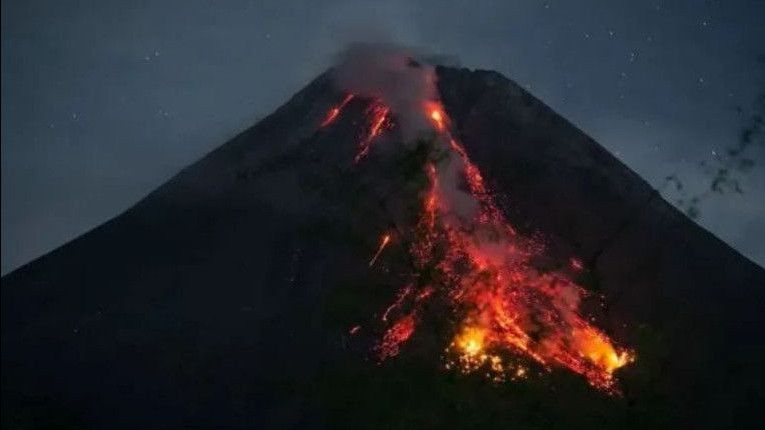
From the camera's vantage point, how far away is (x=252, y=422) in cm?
1977

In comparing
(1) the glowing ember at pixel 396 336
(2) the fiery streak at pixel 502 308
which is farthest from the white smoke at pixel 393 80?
(1) the glowing ember at pixel 396 336

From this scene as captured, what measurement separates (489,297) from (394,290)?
9.24ft

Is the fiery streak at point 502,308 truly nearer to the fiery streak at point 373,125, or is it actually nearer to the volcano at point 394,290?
the volcano at point 394,290

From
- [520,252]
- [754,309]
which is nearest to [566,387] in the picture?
[520,252]

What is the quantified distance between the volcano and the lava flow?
97 millimetres

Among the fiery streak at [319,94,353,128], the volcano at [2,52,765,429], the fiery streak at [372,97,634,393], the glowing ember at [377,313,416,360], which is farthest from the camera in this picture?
the fiery streak at [319,94,353,128]

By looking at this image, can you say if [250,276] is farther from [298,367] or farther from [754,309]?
[754,309]

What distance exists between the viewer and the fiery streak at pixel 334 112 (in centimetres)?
3888

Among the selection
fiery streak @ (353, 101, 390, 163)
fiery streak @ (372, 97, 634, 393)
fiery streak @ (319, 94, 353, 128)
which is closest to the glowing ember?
fiery streak @ (372, 97, 634, 393)

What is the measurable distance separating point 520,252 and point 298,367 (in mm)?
10288

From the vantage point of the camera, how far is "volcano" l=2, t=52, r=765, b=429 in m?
13.7

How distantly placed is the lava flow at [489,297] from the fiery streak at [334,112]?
5.26 meters

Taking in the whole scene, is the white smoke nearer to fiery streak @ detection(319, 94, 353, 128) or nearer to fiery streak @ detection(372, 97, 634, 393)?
fiery streak @ detection(319, 94, 353, 128)

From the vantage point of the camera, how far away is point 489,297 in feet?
65.6
